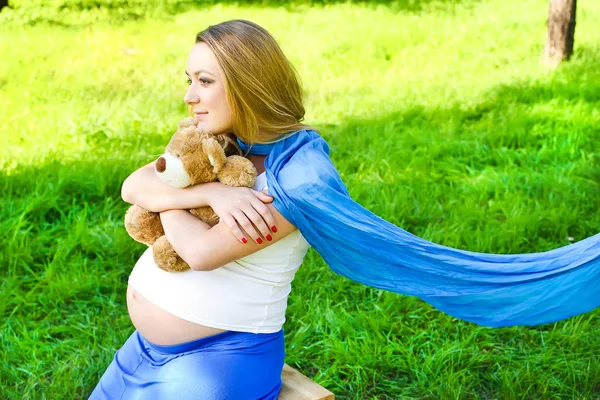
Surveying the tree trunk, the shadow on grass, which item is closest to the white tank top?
the tree trunk

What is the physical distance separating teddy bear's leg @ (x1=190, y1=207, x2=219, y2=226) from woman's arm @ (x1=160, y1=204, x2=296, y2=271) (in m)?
0.03

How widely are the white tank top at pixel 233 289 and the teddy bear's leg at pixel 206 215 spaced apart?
0.12 m

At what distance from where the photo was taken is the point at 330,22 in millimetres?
8062

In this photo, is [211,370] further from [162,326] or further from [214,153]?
[214,153]

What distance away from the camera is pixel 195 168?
1.98 meters

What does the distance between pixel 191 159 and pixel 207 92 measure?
18 cm

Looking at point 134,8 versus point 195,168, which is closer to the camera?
point 195,168

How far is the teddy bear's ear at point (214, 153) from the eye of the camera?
194cm

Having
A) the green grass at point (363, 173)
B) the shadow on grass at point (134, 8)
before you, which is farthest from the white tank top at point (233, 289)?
the shadow on grass at point (134, 8)

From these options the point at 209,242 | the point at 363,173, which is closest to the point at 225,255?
the point at 209,242

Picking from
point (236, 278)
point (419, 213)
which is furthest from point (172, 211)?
point (419, 213)

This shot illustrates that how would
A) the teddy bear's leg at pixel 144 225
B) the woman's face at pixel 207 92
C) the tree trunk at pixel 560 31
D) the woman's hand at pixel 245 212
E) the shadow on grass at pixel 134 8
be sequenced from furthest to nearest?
the shadow on grass at pixel 134 8 → the tree trunk at pixel 560 31 → the teddy bear's leg at pixel 144 225 → the woman's face at pixel 207 92 → the woman's hand at pixel 245 212

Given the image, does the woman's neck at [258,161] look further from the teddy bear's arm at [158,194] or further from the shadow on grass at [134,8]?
the shadow on grass at [134,8]

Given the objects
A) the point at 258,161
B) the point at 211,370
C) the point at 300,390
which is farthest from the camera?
the point at 300,390
